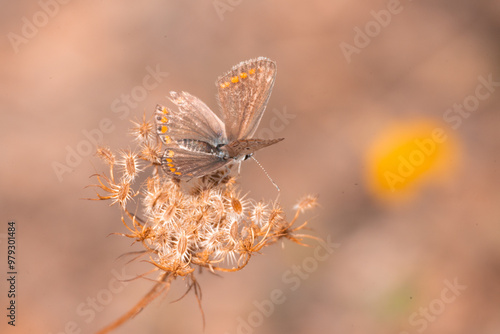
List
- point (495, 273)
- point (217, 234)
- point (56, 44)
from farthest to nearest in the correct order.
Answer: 1. point (495, 273)
2. point (56, 44)
3. point (217, 234)

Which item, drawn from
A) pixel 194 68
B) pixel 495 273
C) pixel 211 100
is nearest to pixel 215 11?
pixel 194 68

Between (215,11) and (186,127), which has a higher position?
(215,11)

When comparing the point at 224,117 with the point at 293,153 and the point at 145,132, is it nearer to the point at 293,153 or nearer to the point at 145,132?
the point at 145,132

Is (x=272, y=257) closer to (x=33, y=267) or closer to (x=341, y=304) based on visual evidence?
(x=341, y=304)

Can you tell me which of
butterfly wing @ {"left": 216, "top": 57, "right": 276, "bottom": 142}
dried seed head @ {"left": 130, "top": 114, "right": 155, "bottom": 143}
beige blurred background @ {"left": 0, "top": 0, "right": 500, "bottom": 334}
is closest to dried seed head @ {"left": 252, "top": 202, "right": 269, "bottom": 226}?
butterfly wing @ {"left": 216, "top": 57, "right": 276, "bottom": 142}

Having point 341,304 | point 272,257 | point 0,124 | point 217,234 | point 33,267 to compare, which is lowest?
point 341,304
